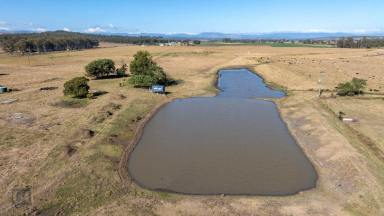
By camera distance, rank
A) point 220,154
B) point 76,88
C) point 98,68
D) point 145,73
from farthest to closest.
Result: point 98,68
point 145,73
point 76,88
point 220,154

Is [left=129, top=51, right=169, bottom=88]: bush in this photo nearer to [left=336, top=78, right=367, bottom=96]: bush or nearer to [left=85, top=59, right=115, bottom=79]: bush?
[left=85, top=59, right=115, bottom=79]: bush

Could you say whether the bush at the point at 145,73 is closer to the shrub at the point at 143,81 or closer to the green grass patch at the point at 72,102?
the shrub at the point at 143,81

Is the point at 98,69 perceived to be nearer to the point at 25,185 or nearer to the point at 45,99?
the point at 45,99

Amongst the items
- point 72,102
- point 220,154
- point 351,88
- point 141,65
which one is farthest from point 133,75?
point 351,88

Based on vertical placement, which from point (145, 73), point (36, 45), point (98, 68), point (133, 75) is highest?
point (36, 45)

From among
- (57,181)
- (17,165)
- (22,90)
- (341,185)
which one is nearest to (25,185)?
→ (57,181)

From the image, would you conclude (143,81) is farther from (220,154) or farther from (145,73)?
(220,154)
